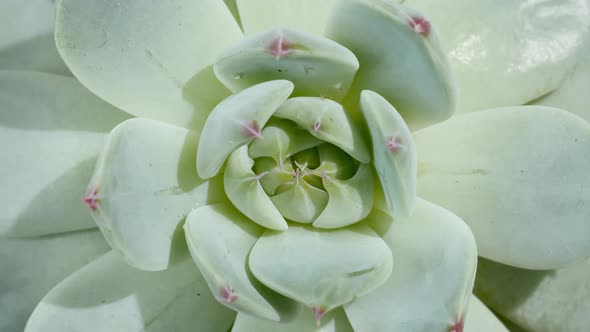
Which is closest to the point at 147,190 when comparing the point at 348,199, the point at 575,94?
the point at 348,199

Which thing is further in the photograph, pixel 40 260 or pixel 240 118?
pixel 40 260

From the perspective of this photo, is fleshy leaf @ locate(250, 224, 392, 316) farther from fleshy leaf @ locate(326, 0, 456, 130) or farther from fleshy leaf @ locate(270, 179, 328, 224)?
fleshy leaf @ locate(326, 0, 456, 130)

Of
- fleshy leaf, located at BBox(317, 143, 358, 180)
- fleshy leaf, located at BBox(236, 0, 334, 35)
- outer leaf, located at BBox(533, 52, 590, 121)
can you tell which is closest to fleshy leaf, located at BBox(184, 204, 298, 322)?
fleshy leaf, located at BBox(317, 143, 358, 180)

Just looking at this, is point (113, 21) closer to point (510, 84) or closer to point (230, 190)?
point (230, 190)

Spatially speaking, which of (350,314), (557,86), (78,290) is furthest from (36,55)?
(557,86)

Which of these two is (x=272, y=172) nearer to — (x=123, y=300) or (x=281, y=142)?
(x=281, y=142)
